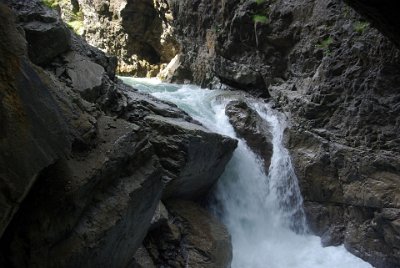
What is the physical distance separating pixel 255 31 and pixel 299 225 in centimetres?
682

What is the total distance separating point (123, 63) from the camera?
75.2 feet

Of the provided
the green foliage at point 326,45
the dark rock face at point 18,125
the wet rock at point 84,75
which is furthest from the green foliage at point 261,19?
the dark rock face at point 18,125

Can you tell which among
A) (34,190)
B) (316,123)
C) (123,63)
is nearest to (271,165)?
(316,123)

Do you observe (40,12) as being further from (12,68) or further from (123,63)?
(123,63)

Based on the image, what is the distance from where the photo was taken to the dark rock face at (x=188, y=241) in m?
6.64

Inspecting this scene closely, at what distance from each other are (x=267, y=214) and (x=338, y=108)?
3.37 m

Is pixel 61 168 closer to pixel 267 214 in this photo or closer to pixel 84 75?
pixel 84 75

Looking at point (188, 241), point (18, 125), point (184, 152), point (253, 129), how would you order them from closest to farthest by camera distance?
point (18, 125)
point (188, 241)
point (184, 152)
point (253, 129)

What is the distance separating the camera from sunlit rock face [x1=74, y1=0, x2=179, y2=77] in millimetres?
21562

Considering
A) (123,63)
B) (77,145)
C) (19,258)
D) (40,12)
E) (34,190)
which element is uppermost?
(40,12)

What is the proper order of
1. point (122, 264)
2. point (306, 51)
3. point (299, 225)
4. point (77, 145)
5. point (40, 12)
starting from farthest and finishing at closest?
point (306, 51)
point (299, 225)
point (40, 12)
point (122, 264)
point (77, 145)

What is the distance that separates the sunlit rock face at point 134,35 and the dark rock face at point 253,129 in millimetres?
11456

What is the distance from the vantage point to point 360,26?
9.72 m

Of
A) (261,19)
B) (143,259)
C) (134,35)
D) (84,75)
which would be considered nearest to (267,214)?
(143,259)
